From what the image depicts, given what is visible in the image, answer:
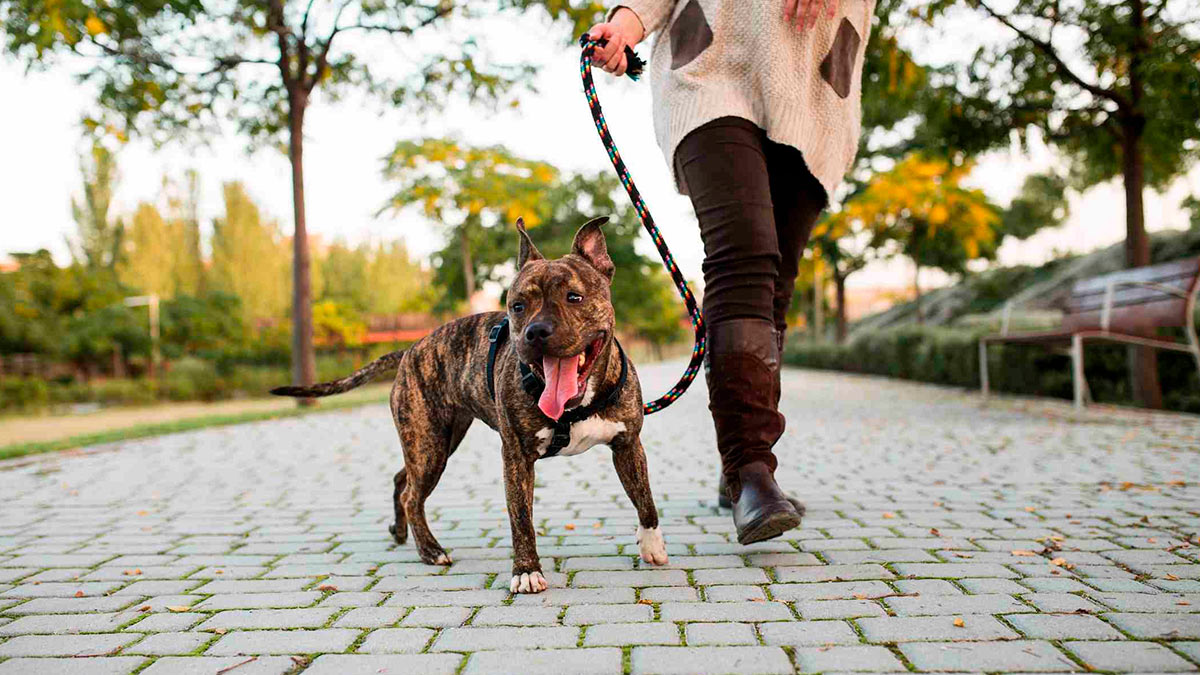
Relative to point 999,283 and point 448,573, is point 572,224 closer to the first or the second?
point 999,283

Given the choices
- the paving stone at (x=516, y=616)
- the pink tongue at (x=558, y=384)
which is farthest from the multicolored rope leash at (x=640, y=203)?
the paving stone at (x=516, y=616)

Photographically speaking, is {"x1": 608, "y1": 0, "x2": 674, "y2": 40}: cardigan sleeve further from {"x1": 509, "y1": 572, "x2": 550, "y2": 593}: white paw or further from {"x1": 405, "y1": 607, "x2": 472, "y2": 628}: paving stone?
{"x1": 405, "y1": 607, "x2": 472, "y2": 628}: paving stone

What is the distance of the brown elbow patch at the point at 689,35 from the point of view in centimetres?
327

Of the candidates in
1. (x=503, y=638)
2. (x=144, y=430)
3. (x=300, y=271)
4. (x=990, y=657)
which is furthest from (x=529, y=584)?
(x=300, y=271)

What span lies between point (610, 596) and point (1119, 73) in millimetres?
9929

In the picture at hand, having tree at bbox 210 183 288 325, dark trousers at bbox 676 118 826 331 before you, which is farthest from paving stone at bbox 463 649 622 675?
tree at bbox 210 183 288 325

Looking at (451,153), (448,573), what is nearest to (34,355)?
(451,153)

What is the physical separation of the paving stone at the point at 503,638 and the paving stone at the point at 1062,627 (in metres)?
1.23

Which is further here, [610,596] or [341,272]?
[341,272]

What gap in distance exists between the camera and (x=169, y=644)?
2.38m

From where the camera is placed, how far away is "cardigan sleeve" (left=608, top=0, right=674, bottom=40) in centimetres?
327

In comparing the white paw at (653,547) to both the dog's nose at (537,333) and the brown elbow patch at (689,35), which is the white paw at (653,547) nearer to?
the dog's nose at (537,333)

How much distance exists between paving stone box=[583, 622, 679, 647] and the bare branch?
9.32m

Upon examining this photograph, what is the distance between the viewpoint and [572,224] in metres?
38.6
